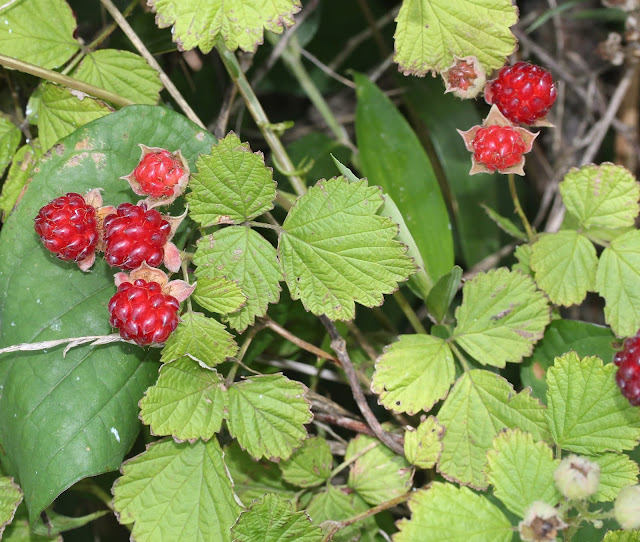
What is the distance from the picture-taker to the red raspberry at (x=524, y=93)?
1241 millimetres

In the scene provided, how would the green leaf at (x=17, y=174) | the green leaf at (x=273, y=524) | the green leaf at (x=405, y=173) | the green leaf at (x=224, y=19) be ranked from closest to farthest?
the green leaf at (x=273, y=524) → the green leaf at (x=224, y=19) → the green leaf at (x=17, y=174) → the green leaf at (x=405, y=173)

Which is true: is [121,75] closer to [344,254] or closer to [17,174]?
[17,174]

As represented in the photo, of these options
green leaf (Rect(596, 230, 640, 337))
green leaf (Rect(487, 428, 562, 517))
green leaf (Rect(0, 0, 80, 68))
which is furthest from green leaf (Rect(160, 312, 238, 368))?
green leaf (Rect(596, 230, 640, 337))

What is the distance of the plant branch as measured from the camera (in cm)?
139

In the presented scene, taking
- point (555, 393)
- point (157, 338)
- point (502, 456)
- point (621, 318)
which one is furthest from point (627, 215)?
point (157, 338)

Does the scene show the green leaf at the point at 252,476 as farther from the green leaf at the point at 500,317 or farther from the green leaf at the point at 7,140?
the green leaf at the point at 7,140

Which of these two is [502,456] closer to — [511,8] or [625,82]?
[511,8]


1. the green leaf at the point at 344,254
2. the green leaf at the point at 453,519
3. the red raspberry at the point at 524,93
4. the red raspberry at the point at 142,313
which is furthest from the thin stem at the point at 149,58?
the green leaf at the point at 453,519

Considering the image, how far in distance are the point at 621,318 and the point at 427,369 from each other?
390 mm

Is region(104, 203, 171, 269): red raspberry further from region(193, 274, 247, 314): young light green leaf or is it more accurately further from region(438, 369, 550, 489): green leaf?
region(438, 369, 550, 489): green leaf

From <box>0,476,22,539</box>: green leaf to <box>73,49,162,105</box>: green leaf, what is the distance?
78 centimetres

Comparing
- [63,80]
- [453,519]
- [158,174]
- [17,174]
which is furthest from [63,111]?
[453,519]

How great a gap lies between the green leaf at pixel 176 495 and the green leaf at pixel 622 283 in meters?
0.80

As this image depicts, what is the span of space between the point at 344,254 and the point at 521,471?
48cm
